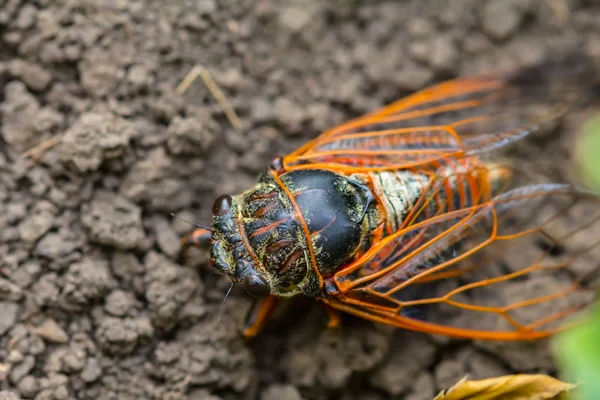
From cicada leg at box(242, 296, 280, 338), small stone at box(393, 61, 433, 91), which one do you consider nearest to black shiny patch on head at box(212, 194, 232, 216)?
cicada leg at box(242, 296, 280, 338)

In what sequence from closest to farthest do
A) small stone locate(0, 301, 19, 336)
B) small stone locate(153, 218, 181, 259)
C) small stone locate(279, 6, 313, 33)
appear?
small stone locate(0, 301, 19, 336) → small stone locate(153, 218, 181, 259) → small stone locate(279, 6, 313, 33)

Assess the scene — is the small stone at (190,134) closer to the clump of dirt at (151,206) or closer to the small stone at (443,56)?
the clump of dirt at (151,206)

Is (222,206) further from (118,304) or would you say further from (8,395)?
(8,395)

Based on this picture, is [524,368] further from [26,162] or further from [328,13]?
[26,162]

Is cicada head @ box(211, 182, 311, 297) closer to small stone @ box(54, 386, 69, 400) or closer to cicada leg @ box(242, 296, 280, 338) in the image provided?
cicada leg @ box(242, 296, 280, 338)

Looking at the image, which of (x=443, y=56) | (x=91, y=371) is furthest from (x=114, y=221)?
(x=443, y=56)

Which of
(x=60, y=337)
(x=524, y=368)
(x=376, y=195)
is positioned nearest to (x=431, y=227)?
(x=376, y=195)
